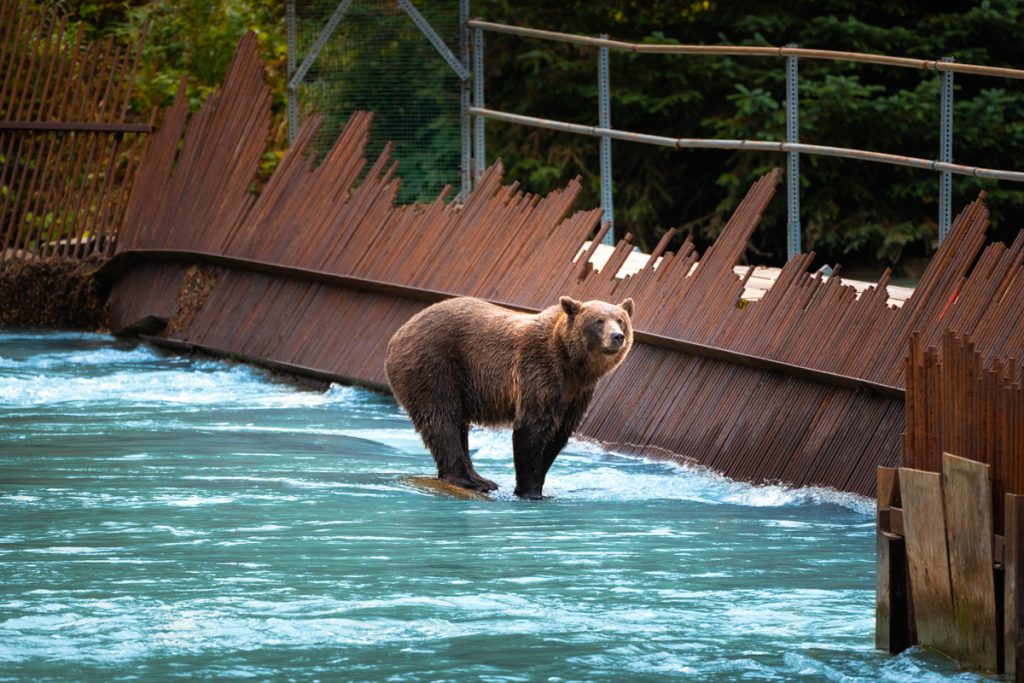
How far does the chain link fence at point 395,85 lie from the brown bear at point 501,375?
7371mm

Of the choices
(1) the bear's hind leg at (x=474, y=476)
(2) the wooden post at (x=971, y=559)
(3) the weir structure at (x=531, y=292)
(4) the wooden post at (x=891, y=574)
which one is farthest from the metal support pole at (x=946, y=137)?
(2) the wooden post at (x=971, y=559)

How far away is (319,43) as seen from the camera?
18000 mm

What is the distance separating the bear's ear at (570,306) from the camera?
1010 centimetres

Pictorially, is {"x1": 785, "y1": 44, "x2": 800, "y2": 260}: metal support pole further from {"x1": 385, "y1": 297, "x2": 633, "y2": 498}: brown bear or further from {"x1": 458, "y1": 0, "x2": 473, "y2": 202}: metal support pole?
{"x1": 458, "y1": 0, "x2": 473, "y2": 202}: metal support pole

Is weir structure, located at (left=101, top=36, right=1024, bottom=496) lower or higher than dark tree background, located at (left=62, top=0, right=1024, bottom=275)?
lower

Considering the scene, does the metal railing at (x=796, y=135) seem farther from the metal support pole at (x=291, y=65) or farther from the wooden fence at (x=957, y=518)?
the wooden fence at (x=957, y=518)

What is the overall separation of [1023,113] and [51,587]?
1227cm

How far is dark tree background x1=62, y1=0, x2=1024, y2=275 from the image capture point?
1777 cm

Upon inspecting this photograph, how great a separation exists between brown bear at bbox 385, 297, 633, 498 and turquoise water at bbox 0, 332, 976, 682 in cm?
33

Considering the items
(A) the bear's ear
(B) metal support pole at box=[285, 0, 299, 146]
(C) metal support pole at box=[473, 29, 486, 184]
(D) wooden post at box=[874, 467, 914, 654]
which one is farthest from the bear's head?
(B) metal support pole at box=[285, 0, 299, 146]

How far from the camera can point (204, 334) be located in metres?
16.1

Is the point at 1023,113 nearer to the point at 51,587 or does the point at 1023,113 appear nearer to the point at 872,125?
the point at 872,125

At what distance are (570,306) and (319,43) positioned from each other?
864 centimetres

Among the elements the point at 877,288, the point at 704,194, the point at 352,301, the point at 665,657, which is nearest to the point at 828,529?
the point at 877,288
